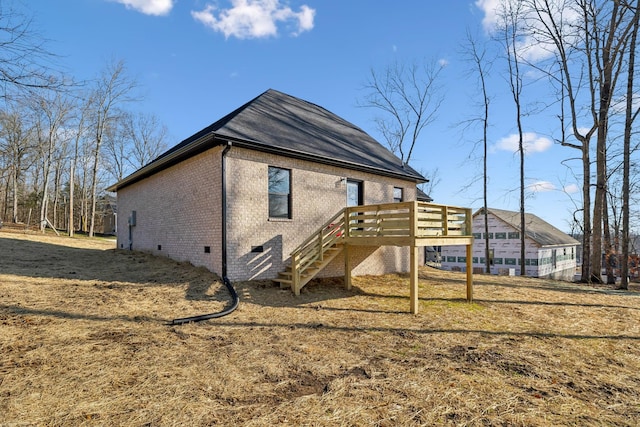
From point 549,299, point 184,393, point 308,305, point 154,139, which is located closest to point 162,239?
point 308,305

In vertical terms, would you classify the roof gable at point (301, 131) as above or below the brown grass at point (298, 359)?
above

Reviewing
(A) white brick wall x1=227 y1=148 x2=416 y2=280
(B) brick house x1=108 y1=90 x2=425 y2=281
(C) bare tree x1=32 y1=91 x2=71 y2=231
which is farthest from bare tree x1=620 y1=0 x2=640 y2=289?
(C) bare tree x1=32 y1=91 x2=71 y2=231

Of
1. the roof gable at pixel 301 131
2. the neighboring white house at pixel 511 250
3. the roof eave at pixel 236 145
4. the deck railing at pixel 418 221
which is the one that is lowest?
the neighboring white house at pixel 511 250

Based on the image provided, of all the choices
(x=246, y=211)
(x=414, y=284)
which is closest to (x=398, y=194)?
(x=414, y=284)

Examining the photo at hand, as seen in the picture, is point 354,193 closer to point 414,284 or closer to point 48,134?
point 414,284

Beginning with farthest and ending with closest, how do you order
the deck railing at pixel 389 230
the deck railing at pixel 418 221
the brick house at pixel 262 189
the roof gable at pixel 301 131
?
the roof gable at pixel 301 131, the brick house at pixel 262 189, the deck railing at pixel 389 230, the deck railing at pixel 418 221

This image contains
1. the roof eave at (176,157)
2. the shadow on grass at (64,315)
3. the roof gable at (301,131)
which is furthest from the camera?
the roof gable at (301,131)

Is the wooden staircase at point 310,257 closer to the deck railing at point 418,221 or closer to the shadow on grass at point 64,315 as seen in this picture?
the deck railing at point 418,221

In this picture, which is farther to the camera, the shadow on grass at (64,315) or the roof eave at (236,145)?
the roof eave at (236,145)

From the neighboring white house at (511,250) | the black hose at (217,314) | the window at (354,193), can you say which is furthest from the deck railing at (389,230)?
the neighboring white house at (511,250)

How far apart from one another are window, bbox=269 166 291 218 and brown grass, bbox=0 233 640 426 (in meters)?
2.46

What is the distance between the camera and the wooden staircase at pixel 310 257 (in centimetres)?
877

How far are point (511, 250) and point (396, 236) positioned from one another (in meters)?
29.5

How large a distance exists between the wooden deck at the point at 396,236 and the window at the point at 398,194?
4.35m
